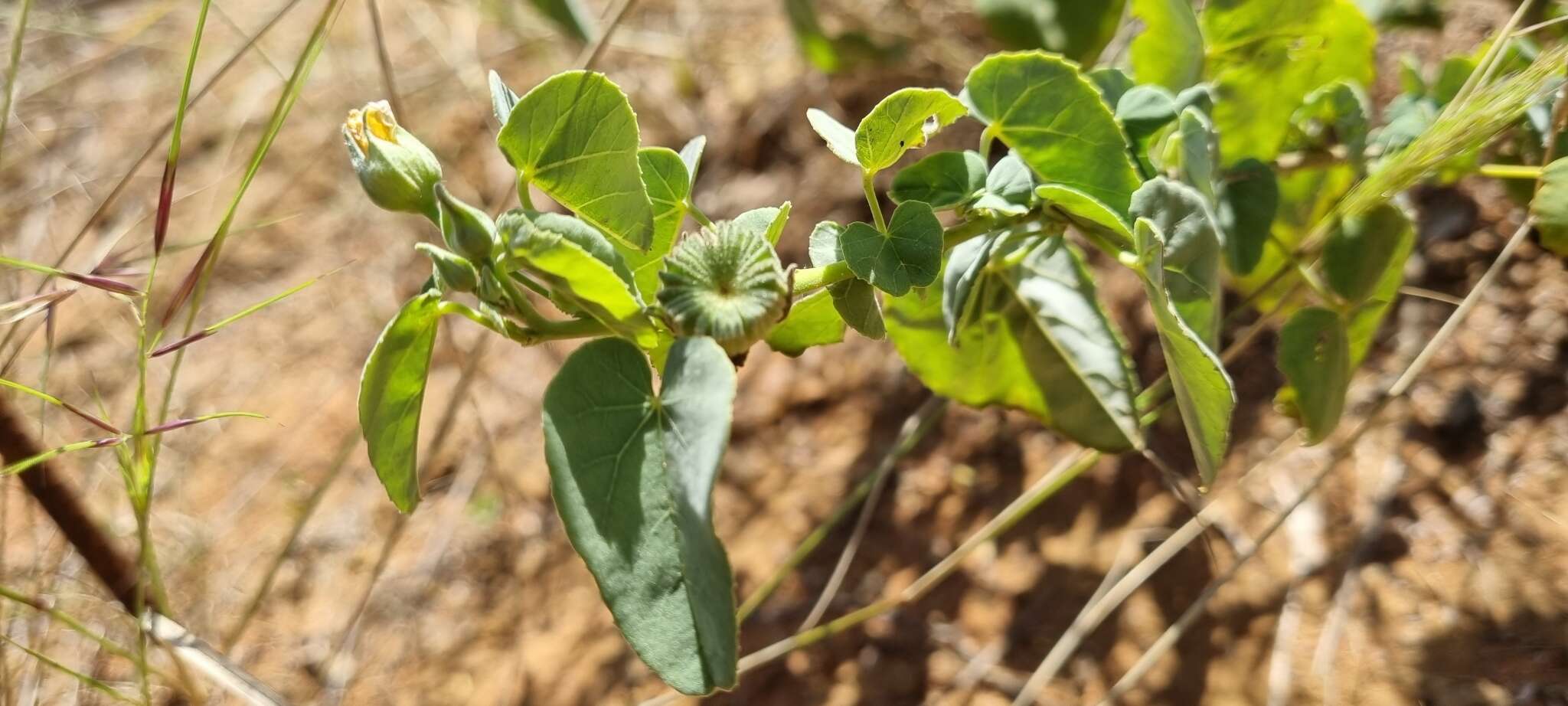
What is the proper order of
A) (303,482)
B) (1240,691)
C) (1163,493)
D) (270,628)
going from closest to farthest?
(1240,691) → (1163,493) → (270,628) → (303,482)

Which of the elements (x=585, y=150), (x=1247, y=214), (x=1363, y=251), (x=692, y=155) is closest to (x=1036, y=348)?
(x=1247, y=214)

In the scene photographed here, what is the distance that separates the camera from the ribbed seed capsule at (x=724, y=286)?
2.44 ft

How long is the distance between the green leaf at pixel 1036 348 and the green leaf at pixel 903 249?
249mm

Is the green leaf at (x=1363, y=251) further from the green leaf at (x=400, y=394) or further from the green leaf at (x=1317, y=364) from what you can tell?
the green leaf at (x=400, y=394)

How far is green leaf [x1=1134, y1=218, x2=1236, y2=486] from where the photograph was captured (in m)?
0.79

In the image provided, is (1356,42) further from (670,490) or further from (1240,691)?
(670,490)

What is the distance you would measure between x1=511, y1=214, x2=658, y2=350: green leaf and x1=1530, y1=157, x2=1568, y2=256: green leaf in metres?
0.89

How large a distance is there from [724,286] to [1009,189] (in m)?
0.29

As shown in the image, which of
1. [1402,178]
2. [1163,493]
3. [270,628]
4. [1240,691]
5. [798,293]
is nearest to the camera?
[798,293]

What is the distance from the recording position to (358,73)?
2.50 metres

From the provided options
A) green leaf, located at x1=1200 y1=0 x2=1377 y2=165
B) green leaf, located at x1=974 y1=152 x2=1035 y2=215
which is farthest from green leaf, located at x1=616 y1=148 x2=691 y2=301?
green leaf, located at x1=1200 y1=0 x2=1377 y2=165

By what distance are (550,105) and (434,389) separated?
1300 millimetres

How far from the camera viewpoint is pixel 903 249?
0.82 m

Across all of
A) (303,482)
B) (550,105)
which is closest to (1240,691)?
(550,105)
